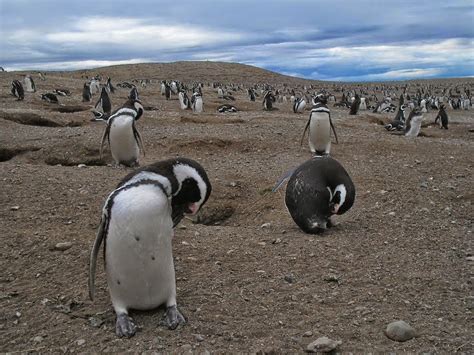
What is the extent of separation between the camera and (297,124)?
1152cm

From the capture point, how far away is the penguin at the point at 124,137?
7.45 m

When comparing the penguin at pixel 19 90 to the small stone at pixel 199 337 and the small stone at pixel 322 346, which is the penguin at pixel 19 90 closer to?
the small stone at pixel 199 337

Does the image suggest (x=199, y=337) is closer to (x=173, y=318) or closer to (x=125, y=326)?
→ (x=173, y=318)

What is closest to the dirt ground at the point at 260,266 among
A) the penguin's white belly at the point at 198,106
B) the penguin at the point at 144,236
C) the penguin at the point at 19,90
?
the penguin at the point at 144,236

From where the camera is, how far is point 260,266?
389cm

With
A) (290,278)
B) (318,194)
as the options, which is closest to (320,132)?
(318,194)

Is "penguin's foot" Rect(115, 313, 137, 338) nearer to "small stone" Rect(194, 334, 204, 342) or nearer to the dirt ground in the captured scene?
the dirt ground

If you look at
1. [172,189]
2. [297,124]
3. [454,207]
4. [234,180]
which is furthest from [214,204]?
[297,124]

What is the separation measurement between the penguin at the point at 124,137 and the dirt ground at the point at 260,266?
0.39 m

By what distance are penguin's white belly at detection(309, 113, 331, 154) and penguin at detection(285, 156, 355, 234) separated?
3.80 meters

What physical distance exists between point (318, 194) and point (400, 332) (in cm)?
207

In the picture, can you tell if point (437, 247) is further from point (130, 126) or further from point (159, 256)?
point (130, 126)

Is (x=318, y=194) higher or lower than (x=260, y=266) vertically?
higher

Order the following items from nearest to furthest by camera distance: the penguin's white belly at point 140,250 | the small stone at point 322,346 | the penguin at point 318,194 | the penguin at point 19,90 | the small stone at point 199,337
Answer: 1. the small stone at point 322,346
2. the small stone at point 199,337
3. the penguin's white belly at point 140,250
4. the penguin at point 318,194
5. the penguin at point 19,90
